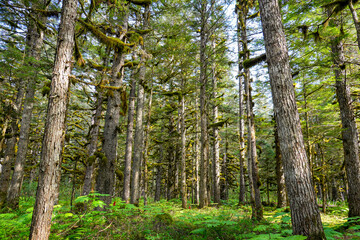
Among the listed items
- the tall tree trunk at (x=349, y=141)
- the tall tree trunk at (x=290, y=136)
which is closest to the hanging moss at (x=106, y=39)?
the tall tree trunk at (x=290, y=136)

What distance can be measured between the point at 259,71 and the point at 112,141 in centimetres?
972

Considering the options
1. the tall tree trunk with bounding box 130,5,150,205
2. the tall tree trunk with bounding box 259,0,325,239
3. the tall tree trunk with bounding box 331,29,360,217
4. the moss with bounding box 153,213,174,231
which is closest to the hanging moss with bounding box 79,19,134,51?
the tall tree trunk with bounding box 130,5,150,205

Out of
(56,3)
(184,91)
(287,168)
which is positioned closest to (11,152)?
(56,3)

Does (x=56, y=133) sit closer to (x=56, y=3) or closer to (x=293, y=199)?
(x=293, y=199)

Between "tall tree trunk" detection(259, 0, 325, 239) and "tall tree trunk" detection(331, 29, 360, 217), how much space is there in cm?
454

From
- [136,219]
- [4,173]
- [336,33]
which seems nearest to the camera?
[136,219]

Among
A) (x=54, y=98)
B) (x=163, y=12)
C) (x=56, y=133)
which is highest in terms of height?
(x=163, y=12)

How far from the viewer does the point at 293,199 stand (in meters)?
4.01

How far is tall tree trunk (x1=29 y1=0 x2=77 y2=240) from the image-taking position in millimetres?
3938

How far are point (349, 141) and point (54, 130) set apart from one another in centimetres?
1101

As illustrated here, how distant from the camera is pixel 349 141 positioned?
802 cm

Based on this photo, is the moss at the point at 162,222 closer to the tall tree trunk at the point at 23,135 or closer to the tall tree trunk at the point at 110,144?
the tall tree trunk at the point at 110,144

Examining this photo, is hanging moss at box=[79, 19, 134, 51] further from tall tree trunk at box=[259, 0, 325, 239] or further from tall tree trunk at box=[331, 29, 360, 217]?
tall tree trunk at box=[331, 29, 360, 217]

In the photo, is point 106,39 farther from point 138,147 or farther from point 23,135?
point 23,135
